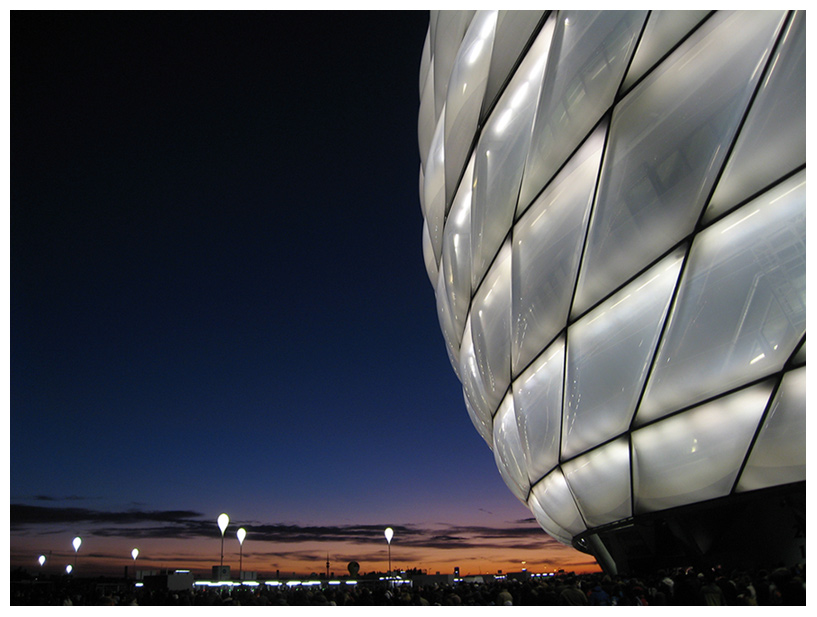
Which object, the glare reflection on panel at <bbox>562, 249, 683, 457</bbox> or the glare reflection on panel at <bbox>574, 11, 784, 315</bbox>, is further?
the glare reflection on panel at <bbox>562, 249, 683, 457</bbox>

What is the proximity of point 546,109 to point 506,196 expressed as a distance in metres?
1.91

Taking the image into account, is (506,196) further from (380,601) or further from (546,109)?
(380,601)

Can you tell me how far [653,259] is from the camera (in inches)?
297

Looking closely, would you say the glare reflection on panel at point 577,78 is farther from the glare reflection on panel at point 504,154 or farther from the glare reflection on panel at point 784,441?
the glare reflection on panel at point 784,441

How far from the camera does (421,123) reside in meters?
18.9

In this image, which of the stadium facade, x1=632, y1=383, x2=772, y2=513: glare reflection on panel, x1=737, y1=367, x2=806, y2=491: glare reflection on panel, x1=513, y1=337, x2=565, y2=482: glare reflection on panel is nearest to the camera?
the stadium facade

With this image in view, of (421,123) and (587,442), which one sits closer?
(587,442)

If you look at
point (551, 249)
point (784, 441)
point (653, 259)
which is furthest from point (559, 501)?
point (653, 259)

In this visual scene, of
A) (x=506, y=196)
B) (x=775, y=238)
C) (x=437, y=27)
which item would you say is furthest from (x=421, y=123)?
(x=775, y=238)

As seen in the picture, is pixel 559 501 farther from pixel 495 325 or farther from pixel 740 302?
pixel 740 302

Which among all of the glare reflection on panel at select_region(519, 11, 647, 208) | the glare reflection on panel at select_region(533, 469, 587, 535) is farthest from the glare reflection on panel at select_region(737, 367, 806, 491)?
the glare reflection on panel at select_region(533, 469, 587, 535)

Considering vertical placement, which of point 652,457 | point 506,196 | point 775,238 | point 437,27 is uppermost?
point 437,27

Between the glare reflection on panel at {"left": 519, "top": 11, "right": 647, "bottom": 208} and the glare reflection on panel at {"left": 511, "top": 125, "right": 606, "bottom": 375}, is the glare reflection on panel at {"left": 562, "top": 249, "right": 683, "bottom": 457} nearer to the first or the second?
the glare reflection on panel at {"left": 511, "top": 125, "right": 606, "bottom": 375}

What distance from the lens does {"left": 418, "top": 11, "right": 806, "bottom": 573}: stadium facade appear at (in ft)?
20.0
